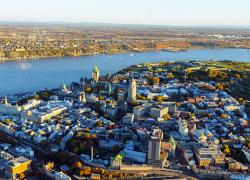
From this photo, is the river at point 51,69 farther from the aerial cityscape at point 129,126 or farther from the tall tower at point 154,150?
the tall tower at point 154,150

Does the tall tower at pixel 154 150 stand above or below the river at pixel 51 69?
above

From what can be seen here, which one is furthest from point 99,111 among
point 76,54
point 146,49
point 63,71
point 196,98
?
point 146,49

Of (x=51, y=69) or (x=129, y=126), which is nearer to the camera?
(x=129, y=126)

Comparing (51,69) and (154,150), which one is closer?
(154,150)

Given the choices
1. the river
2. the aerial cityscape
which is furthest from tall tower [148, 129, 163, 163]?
the river

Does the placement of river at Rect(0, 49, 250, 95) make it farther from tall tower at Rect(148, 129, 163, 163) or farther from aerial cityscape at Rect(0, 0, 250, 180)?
tall tower at Rect(148, 129, 163, 163)

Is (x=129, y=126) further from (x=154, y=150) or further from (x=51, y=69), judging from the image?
(x=51, y=69)

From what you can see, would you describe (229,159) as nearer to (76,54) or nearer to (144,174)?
(144,174)

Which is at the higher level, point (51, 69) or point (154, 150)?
point (154, 150)

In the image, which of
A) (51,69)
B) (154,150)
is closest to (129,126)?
(154,150)

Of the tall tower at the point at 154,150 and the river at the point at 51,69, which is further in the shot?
the river at the point at 51,69

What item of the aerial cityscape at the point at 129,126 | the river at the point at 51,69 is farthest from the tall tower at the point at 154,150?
the river at the point at 51,69
